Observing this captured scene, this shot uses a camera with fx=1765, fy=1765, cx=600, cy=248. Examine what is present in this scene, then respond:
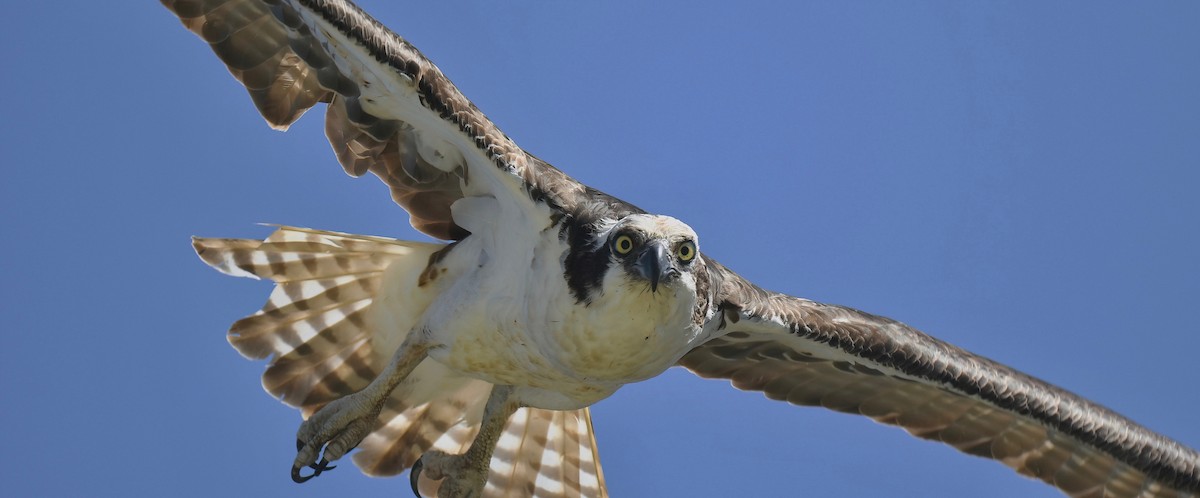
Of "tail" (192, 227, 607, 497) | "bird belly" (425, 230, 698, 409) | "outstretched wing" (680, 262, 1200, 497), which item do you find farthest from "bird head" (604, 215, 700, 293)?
"tail" (192, 227, 607, 497)

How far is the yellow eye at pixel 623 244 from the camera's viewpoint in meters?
9.59

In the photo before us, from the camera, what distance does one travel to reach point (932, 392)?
1208 cm

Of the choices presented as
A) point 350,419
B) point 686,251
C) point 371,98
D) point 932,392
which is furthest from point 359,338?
point 932,392

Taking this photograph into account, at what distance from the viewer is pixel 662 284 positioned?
968 cm

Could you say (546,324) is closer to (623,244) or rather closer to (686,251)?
(623,244)

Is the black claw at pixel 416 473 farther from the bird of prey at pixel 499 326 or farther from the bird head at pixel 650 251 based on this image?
the bird head at pixel 650 251

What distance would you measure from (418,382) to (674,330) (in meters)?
2.65

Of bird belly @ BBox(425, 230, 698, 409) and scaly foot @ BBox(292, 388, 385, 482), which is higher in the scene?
bird belly @ BBox(425, 230, 698, 409)

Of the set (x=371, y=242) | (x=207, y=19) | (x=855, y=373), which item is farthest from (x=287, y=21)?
(x=855, y=373)

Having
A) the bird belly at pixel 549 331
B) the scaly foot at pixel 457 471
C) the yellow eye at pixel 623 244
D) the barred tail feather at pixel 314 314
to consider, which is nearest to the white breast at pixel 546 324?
the bird belly at pixel 549 331

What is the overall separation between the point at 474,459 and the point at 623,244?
267cm

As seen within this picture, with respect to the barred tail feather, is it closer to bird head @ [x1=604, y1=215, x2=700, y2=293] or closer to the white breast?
the white breast

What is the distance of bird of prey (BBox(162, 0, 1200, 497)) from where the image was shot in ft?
32.7

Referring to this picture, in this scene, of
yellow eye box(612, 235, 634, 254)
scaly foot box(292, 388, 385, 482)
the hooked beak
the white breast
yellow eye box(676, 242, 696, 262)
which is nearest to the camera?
the hooked beak
